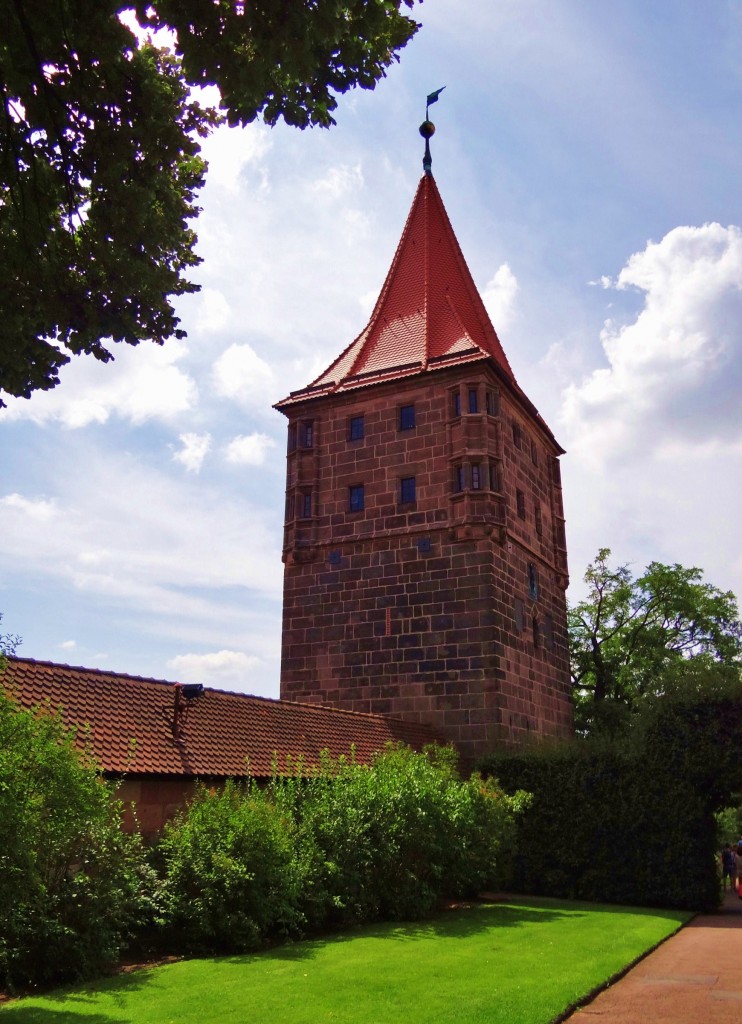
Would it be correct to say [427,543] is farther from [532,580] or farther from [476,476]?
[532,580]

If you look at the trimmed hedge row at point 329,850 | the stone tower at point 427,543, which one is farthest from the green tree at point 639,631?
the trimmed hedge row at point 329,850

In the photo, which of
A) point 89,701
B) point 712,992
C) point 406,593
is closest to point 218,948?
point 89,701

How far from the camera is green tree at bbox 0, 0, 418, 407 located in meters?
6.54

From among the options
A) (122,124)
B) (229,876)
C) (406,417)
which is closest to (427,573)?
(406,417)

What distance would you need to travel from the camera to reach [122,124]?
7527 mm

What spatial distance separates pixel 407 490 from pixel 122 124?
1722 centimetres

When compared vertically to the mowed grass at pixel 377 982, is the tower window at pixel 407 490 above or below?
above

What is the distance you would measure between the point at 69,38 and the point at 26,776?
6948 millimetres

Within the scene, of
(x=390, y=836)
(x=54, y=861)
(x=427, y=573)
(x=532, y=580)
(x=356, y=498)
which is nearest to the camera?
(x=54, y=861)

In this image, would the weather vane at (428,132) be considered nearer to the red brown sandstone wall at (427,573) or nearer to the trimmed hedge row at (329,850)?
the red brown sandstone wall at (427,573)

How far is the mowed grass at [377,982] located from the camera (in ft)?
25.4

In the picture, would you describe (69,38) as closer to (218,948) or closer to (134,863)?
(134,863)

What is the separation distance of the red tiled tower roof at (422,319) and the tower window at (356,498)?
10.2 feet

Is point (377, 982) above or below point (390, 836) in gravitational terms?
below
